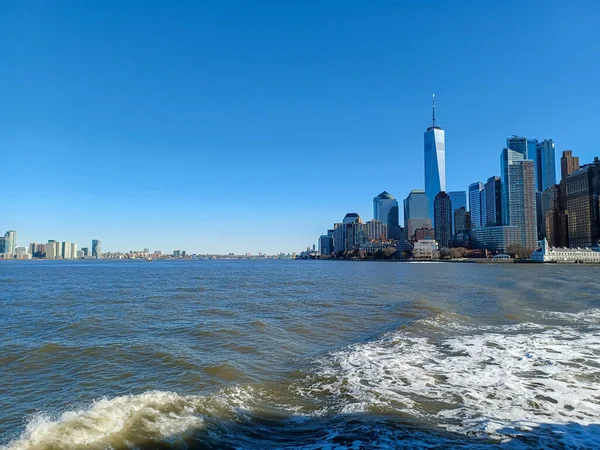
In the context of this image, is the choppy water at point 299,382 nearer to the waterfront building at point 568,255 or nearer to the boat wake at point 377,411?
the boat wake at point 377,411

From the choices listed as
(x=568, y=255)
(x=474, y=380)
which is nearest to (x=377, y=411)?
(x=474, y=380)

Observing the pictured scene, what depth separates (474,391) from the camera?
1044 centimetres

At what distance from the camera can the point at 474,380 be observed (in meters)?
11.4

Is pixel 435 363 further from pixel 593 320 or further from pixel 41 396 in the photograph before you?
pixel 593 320

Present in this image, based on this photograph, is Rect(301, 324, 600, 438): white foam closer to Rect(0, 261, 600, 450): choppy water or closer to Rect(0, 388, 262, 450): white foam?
Rect(0, 261, 600, 450): choppy water

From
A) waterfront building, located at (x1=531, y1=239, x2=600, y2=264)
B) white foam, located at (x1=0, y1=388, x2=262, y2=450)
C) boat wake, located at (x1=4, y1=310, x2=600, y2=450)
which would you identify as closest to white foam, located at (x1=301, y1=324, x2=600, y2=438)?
boat wake, located at (x1=4, y1=310, x2=600, y2=450)

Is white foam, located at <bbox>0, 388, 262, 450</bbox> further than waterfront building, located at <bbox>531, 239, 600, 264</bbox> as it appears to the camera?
No

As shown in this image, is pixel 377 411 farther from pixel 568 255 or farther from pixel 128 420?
pixel 568 255

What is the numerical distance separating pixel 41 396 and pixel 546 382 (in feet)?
49.1

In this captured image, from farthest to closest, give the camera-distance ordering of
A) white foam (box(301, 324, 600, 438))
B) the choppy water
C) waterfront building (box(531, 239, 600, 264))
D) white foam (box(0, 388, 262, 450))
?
waterfront building (box(531, 239, 600, 264)) → white foam (box(301, 324, 600, 438)) → the choppy water → white foam (box(0, 388, 262, 450))

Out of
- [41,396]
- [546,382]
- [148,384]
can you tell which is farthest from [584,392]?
[41,396]

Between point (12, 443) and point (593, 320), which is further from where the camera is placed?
point (593, 320)

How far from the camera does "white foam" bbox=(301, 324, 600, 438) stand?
8820 mm

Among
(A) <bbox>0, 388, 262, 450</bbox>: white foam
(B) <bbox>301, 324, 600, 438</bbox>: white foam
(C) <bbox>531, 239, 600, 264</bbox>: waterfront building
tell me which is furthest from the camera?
(C) <bbox>531, 239, 600, 264</bbox>: waterfront building
